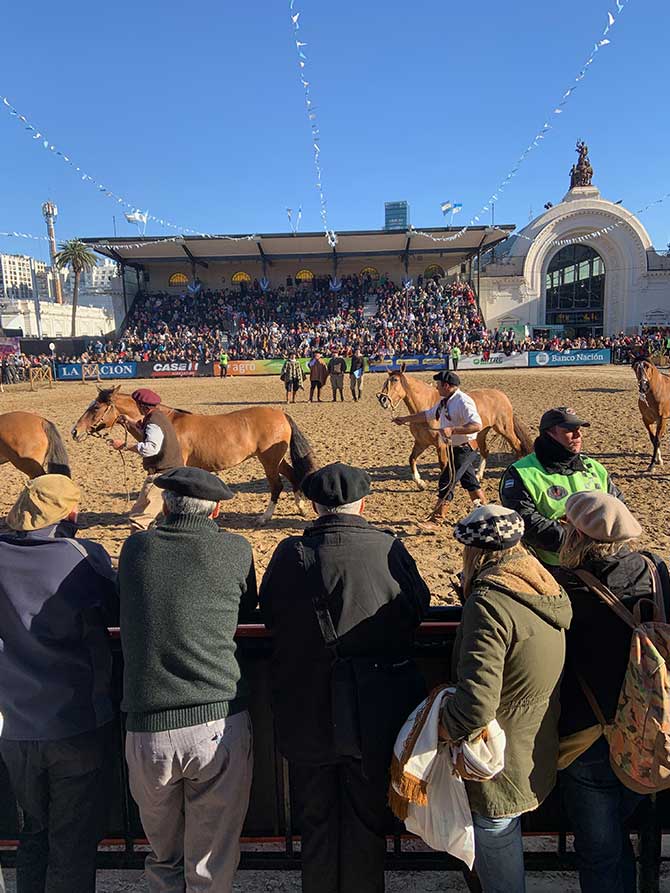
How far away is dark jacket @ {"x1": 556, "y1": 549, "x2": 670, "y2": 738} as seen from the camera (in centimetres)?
204

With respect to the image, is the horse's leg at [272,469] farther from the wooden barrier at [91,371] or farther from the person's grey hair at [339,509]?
the wooden barrier at [91,371]

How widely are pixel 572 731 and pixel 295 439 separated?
5584mm

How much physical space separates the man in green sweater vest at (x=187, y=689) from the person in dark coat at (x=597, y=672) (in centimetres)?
121

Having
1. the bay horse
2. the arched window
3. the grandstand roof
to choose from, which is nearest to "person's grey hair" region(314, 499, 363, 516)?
the bay horse

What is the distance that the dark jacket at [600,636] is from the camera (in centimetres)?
204

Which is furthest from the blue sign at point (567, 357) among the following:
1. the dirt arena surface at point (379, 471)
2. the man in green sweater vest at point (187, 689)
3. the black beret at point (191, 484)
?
the man in green sweater vest at point (187, 689)

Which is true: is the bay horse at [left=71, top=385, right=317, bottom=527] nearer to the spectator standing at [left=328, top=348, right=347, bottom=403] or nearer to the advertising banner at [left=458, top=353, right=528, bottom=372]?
the spectator standing at [left=328, top=348, right=347, bottom=403]

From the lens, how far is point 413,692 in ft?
6.89

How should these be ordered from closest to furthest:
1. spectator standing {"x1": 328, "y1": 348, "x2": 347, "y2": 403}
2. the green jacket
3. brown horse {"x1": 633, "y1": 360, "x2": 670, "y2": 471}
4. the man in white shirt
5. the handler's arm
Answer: the green jacket → the handler's arm → the man in white shirt → brown horse {"x1": 633, "y1": 360, "x2": 670, "y2": 471} → spectator standing {"x1": 328, "y1": 348, "x2": 347, "y2": 403}

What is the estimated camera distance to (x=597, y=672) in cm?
206

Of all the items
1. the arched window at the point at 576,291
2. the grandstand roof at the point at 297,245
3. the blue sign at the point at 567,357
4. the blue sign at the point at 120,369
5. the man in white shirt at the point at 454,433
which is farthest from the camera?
the arched window at the point at 576,291

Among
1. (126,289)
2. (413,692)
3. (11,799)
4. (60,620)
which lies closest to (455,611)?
(413,692)

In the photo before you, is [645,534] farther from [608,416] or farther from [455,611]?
[608,416]

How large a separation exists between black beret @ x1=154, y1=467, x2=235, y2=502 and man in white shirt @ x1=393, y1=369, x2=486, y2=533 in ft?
14.1
